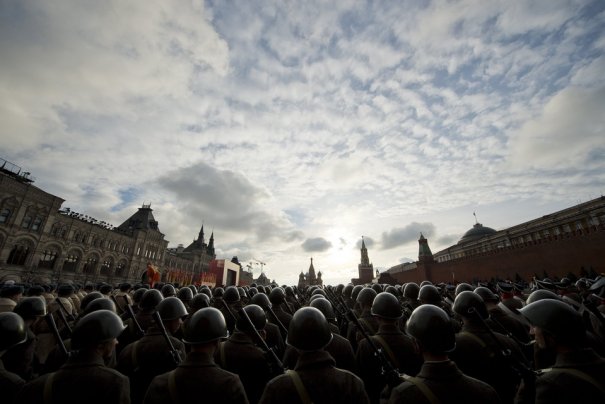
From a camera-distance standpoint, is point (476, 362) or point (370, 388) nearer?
point (476, 362)

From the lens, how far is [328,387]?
7.80 feet

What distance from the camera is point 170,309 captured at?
4449mm

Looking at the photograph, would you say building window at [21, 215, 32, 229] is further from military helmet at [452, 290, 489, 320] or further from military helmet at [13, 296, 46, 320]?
military helmet at [452, 290, 489, 320]

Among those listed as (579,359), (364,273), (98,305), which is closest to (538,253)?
(579,359)

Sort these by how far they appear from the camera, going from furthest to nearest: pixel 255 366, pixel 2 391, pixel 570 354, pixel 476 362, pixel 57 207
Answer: pixel 57 207 < pixel 255 366 < pixel 476 362 < pixel 2 391 < pixel 570 354

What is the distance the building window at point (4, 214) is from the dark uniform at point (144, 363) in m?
40.7

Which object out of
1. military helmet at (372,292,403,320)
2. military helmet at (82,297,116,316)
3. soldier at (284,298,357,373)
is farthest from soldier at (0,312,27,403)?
military helmet at (372,292,403,320)

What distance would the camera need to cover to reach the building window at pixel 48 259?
3435 cm

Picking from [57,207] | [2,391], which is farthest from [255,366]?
[57,207]

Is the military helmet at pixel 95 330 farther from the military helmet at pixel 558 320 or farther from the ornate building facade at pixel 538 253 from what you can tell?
the ornate building facade at pixel 538 253

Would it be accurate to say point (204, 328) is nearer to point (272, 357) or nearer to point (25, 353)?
point (272, 357)

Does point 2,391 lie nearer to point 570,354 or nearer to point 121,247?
point 570,354

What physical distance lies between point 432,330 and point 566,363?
1002 mm

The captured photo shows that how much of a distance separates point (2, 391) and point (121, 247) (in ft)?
175
